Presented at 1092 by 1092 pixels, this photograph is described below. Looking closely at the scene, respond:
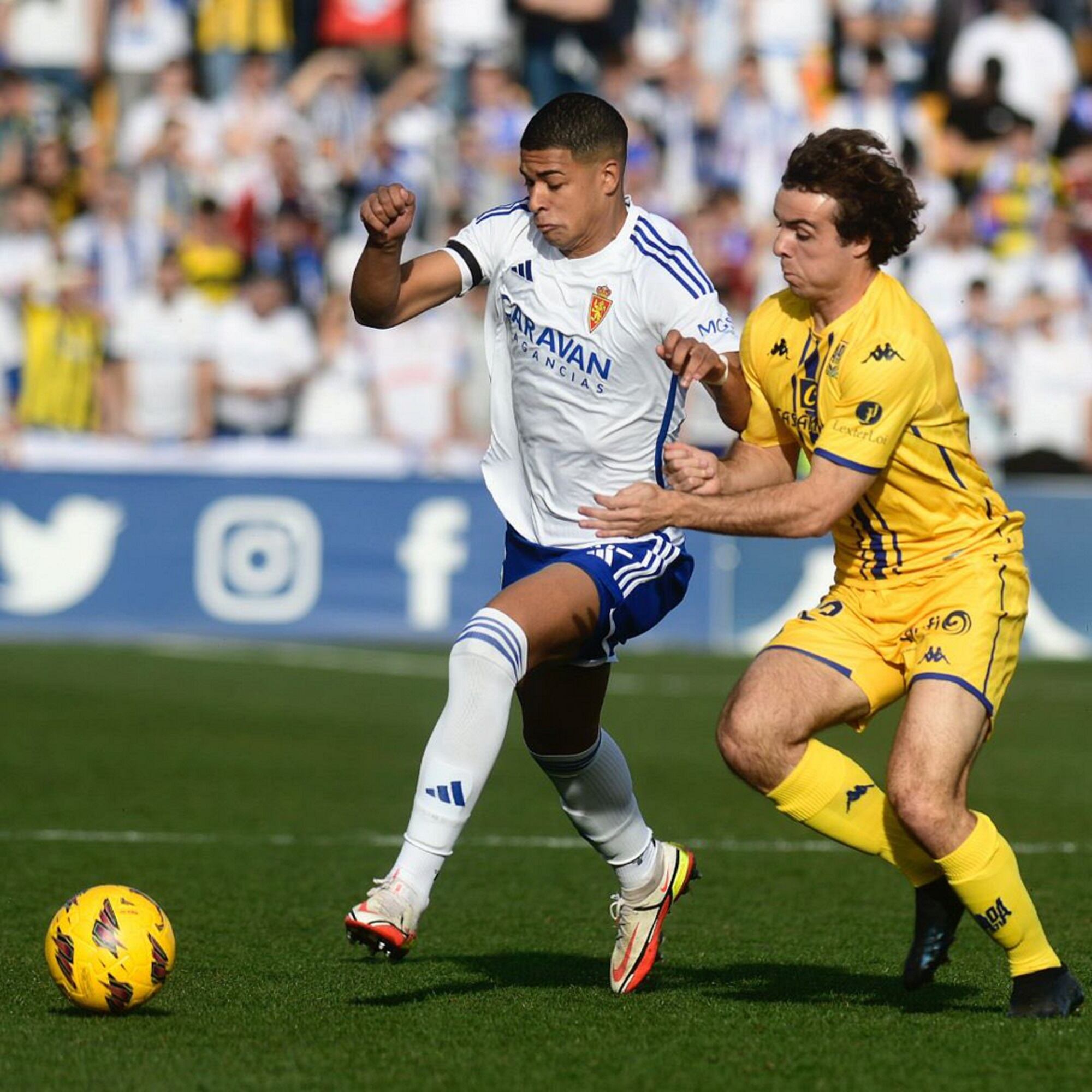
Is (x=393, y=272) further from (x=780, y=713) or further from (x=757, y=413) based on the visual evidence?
(x=780, y=713)

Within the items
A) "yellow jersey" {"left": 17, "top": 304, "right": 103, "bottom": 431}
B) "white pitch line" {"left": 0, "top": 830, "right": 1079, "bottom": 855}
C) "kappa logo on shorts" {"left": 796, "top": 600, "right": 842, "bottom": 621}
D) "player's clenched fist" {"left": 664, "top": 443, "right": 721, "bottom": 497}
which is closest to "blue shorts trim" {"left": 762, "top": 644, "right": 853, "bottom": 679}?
"kappa logo on shorts" {"left": 796, "top": 600, "right": 842, "bottom": 621}

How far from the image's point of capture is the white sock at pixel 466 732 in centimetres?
545

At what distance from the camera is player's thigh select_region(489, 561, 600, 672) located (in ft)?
18.5

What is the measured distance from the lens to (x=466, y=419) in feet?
52.9

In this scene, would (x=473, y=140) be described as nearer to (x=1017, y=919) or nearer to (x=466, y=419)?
(x=466, y=419)

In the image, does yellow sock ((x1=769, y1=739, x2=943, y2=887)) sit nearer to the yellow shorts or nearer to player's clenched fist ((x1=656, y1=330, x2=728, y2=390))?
the yellow shorts

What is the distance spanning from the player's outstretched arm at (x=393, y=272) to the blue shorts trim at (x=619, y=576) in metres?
0.74

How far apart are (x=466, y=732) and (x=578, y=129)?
5.65 feet

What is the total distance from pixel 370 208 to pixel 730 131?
42.9 feet

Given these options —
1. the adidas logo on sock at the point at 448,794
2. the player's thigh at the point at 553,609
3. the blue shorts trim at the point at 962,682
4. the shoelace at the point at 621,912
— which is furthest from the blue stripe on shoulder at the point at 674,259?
the shoelace at the point at 621,912

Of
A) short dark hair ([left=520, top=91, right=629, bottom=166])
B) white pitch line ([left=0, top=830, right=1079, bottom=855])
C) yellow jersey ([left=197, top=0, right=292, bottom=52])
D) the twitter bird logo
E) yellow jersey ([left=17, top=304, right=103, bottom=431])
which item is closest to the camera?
short dark hair ([left=520, top=91, right=629, bottom=166])

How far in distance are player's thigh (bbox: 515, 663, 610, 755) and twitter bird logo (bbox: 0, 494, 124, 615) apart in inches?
398

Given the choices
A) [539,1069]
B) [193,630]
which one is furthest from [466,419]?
[539,1069]

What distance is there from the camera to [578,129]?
5824mm
